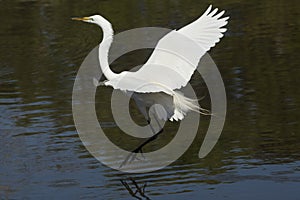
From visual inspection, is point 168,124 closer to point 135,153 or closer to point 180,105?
point 135,153

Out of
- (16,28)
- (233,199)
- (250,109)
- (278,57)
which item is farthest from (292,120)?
(16,28)

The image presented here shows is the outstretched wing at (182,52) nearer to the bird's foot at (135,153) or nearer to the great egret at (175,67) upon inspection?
the great egret at (175,67)

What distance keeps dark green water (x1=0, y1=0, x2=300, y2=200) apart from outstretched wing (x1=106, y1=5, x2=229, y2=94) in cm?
78

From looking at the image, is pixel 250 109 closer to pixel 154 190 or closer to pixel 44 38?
pixel 154 190

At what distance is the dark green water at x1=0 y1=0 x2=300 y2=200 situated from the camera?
238 inches

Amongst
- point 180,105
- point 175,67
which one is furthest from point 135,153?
point 175,67

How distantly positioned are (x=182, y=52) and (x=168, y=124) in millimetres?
1532

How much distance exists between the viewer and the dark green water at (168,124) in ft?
19.8

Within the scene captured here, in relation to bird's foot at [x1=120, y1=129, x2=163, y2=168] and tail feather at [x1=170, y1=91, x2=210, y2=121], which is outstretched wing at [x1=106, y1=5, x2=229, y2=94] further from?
bird's foot at [x1=120, y1=129, x2=163, y2=168]

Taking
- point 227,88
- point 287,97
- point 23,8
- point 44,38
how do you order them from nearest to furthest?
point 287,97
point 227,88
point 44,38
point 23,8

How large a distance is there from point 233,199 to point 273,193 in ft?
1.01

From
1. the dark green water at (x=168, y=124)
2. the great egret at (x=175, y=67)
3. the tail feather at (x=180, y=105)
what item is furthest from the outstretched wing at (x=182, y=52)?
the dark green water at (x=168, y=124)

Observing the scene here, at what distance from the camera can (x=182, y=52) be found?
6348 millimetres

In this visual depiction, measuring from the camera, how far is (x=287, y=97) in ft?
27.2
